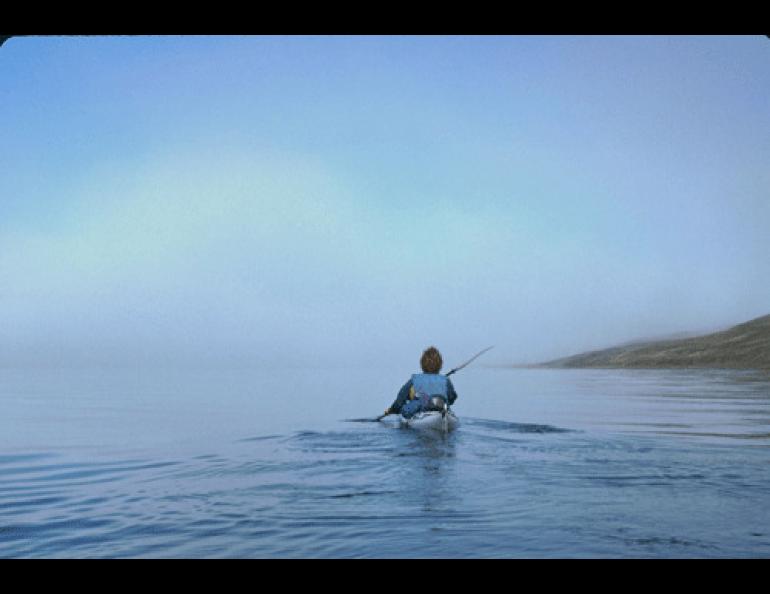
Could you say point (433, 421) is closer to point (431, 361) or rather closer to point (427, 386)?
point (427, 386)

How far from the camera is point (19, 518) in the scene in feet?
17.5

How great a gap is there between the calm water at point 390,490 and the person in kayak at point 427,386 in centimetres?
46

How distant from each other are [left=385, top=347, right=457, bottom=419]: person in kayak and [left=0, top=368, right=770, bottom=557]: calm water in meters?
0.46

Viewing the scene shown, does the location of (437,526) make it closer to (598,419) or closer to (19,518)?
(19,518)

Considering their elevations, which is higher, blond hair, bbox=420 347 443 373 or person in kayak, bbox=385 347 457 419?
blond hair, bbox=420 347 443 373

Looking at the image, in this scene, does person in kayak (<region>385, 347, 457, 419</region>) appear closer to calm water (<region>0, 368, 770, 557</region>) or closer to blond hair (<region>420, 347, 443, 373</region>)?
blond hair (<region>420, 347, 443, 373</region>)

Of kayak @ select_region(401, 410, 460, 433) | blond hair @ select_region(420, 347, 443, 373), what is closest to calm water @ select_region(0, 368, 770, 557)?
kayak @ select_region(401, 410, 460, 433)

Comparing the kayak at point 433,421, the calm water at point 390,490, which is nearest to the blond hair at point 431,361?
the kayak at point 433,421

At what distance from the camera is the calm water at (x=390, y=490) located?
4.39m

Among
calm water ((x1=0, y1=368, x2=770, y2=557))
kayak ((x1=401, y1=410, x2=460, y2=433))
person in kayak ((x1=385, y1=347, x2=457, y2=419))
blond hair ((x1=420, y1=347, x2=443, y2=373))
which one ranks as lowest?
calm water ((x1=0, y1=368, x2=770, y2=557))

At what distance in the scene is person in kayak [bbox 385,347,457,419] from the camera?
33.0ft

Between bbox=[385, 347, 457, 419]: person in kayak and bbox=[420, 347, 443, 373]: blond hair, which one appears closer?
bbox=[385, 347, 457, 419]: person in kayak
